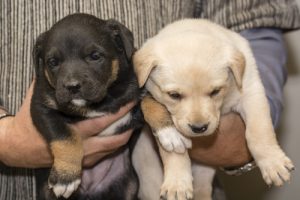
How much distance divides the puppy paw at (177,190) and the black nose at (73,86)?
1.39 ft

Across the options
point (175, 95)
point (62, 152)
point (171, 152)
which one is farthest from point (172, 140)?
point (62, 152)

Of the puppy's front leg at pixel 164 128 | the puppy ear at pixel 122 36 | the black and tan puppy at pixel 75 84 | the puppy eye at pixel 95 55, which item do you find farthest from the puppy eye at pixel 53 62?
the puppy's front leg at pixel 164 128

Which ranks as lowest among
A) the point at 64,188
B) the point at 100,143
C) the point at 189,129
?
the point at 64,188

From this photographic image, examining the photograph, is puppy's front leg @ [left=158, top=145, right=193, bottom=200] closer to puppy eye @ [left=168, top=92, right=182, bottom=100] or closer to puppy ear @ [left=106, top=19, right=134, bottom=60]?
puppy eye @ [left=168, top=92, right=182, bottom=100]

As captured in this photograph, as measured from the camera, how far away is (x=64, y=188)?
172 cm

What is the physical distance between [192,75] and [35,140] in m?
0.61

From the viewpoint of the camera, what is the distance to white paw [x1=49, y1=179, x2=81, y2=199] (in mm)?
1723

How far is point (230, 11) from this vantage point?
206cm

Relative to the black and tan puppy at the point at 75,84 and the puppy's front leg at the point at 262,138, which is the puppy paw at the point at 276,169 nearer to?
the puppy's front leg at the point at 262,138

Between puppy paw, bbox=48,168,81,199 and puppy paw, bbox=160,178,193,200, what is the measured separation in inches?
11.7

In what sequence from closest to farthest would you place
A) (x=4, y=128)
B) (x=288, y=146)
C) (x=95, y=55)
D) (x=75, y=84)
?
(x=75, y=84)
(x=95, y=55)
(x=4, y=128)
(x=288, y=146)

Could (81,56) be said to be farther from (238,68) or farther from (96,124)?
(238,68)

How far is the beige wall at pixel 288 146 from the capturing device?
101 inches

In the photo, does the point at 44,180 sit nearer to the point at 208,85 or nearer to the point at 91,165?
the point at 91,165
